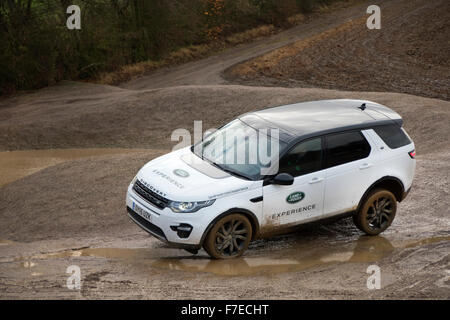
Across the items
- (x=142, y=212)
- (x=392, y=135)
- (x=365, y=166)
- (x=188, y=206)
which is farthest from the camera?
(x=392, y=135)

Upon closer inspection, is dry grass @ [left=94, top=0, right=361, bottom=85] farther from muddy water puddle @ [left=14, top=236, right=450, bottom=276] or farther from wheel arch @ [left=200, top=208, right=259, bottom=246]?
wheel arch @ [left=200, top=208, right=259, bottom=246]

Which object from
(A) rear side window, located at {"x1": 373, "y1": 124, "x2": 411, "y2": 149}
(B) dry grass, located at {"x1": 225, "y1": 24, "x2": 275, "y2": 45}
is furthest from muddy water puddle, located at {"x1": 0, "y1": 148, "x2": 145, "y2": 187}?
(B) dry grass, located at {"x1": 225, "y1": 24, "x2": 275, "y2": 45}

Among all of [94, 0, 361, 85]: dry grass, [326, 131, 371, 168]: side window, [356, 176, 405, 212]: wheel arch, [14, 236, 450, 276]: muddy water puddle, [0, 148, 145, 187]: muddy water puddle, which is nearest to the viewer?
[14, 236, 450, 276]: muddy water puddle

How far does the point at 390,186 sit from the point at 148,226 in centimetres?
401

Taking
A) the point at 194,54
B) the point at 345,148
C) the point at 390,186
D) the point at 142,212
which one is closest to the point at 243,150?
the point at 345,148

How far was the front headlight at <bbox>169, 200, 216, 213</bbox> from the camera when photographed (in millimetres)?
7629

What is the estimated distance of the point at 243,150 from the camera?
336 inches

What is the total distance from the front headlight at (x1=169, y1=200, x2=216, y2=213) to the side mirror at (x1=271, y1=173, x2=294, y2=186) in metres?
0.99

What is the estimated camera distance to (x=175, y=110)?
62.7ft

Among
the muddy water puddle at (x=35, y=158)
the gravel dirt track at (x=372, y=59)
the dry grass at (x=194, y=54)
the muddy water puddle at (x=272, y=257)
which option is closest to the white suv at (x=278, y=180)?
the muddy water puddle at (x=272, y=257)

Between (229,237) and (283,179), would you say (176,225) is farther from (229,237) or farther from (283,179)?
(283,179)

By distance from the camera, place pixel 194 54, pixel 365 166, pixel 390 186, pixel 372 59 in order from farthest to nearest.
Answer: pixel 194 54 → pixel 372 59 → pixel 390 186 → pixel 365 166

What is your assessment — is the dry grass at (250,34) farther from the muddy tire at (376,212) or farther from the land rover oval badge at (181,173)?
the land rover oval badge at (181,173)

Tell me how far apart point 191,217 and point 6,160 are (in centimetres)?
1043
